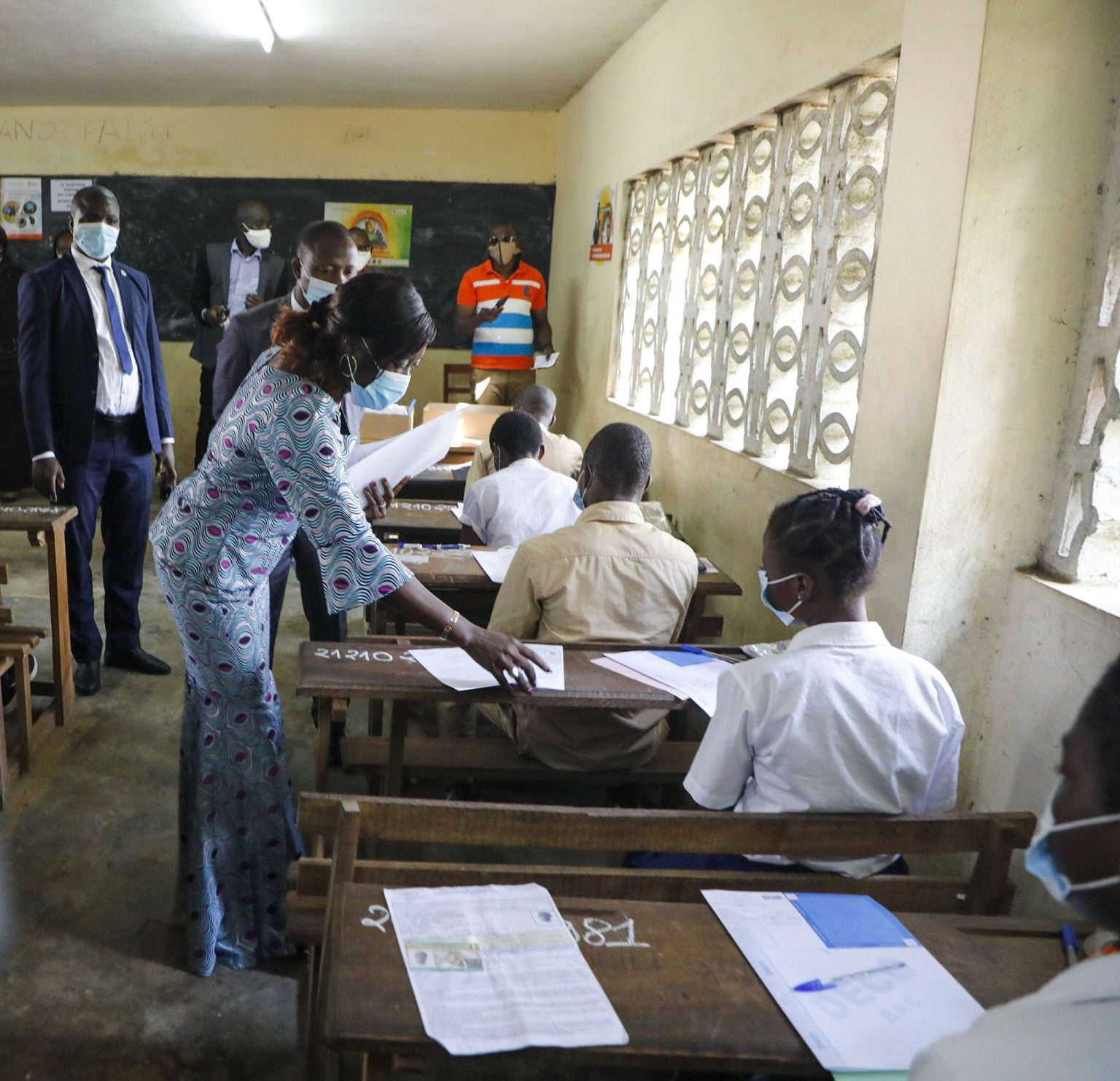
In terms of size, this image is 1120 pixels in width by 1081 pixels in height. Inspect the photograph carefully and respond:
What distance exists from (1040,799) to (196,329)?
7.03 m

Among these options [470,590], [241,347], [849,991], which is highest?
[241,347]

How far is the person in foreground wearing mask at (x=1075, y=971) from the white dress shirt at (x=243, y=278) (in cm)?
666

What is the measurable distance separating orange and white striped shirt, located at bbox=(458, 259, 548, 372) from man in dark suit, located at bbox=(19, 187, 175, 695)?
331 centimetres

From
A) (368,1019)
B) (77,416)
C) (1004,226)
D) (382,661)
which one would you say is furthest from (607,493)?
(77,416)

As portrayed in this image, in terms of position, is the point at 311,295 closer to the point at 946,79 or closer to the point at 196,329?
the point at 946,79

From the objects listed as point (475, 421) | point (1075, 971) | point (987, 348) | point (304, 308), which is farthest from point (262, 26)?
point (1075, 971)

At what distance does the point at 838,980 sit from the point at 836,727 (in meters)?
0.46

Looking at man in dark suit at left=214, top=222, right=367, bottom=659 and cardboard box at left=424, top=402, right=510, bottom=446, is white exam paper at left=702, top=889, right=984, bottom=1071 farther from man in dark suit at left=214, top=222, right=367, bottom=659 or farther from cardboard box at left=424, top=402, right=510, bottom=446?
cardboard box at left=424, top=402, right=510, bottom=446

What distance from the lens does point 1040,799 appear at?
192 cm

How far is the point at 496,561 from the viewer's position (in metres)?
2.99

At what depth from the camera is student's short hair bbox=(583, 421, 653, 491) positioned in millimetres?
2516

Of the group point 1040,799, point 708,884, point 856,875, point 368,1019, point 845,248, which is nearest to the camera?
point 368,1019

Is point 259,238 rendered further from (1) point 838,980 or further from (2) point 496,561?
(1) point 838,980

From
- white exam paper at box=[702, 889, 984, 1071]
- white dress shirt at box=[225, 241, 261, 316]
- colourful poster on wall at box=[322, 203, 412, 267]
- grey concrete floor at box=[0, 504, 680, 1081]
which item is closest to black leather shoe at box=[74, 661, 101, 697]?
grey concrete floor at box=[0, 504, 680, 1081]
